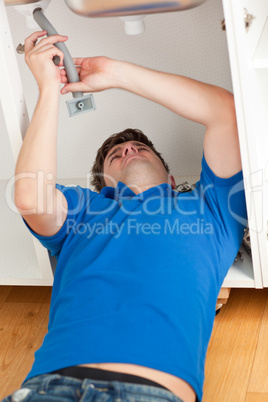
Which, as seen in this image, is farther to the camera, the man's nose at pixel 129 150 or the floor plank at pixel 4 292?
the floor plank at pixel 4 292

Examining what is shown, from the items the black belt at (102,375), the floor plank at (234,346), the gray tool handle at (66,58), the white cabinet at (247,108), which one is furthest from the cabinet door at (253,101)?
the black belt at (102,375)

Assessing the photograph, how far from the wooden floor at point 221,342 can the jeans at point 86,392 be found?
0.34 metres

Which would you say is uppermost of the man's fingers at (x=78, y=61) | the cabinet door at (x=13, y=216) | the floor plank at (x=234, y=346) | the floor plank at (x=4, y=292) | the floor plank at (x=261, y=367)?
→ the man's fingers at (x=78, y=61)

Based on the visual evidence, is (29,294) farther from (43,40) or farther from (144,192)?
(43,40)

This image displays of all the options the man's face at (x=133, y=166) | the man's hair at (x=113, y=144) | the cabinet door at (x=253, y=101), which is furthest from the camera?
the man's hair at (x=113, y=144)

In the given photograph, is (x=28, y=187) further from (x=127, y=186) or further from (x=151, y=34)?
(x=151, y=34)

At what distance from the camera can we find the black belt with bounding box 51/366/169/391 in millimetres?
1052

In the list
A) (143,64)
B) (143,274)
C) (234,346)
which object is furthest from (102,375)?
(143,64)

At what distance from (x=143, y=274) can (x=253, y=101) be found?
452 millimetres

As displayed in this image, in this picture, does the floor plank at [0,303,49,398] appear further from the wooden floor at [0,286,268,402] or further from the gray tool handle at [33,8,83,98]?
the gray tool handle at [33,8,83,98]

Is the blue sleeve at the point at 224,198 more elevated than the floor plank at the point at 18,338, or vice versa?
the blue sleeve at the point at 224,198

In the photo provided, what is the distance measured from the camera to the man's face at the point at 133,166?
147 cm

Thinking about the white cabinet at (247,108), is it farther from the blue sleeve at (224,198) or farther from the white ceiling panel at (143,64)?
Answer: the white ceiling panel at (143,64)

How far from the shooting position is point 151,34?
1818 millimetres
